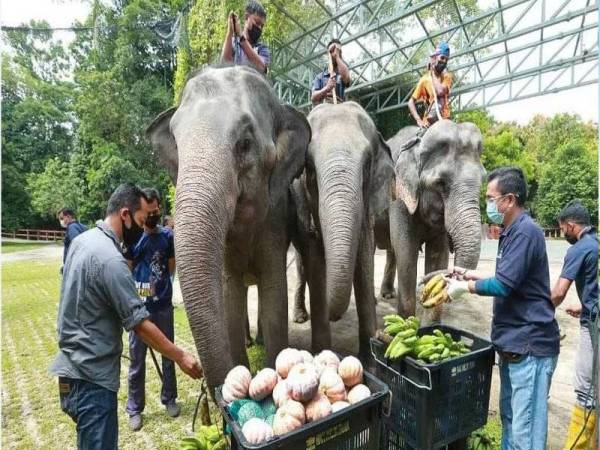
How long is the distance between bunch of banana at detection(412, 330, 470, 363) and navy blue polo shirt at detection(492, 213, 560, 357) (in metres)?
0.30

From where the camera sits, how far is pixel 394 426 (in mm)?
2689

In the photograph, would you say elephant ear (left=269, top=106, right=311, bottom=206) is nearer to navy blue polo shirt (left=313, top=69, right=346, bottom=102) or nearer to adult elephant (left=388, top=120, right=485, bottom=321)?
navy blue polo shirt (left=313, top=69, right=346, bottom=102)

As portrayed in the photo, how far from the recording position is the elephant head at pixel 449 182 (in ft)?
14.8

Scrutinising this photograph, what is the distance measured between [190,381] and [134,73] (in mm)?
27774

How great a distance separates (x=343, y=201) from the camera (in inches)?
135

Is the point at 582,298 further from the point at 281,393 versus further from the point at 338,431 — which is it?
the point at 281,393

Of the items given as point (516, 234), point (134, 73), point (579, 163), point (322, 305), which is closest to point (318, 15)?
point (322, 305)

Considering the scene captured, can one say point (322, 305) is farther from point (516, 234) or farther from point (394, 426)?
point (516, 234)

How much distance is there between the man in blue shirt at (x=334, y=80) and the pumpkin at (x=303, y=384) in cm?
351

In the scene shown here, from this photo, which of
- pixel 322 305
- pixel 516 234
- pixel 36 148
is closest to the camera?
pixel 516 234

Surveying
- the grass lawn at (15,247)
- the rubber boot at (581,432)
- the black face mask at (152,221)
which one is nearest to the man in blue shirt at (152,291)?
the black face mask at (152,221)

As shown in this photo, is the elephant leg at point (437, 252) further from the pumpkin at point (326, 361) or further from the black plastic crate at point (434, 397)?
the pumpkin at point (326, 361)

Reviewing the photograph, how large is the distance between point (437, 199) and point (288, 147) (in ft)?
7.42

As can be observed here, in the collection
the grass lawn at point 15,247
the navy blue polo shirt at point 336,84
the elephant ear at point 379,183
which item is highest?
the navy blue polo shirt at point 336,84
